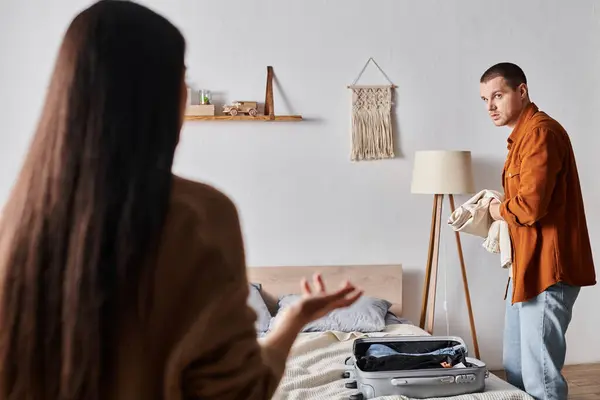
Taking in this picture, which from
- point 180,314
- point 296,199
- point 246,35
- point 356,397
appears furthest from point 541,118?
point 180,314

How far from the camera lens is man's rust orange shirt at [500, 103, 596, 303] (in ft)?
7.74

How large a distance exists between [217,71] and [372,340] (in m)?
1.80

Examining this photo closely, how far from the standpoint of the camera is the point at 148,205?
75cm

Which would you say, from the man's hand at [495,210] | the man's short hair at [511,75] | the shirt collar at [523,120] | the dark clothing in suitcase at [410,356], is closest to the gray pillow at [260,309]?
the dark clothing in suitcase at [410,356]

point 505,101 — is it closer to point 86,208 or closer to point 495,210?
point 495,210

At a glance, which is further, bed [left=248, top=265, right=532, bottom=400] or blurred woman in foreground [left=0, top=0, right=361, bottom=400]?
bed [left=248, top=265, right=532, bottom=400]

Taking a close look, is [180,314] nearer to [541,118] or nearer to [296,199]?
[541,118]

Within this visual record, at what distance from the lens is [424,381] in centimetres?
226

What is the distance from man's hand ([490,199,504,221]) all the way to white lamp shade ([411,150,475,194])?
616 mm

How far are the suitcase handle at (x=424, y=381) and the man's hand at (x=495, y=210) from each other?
28.8 inches

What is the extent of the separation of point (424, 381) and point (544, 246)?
69cm

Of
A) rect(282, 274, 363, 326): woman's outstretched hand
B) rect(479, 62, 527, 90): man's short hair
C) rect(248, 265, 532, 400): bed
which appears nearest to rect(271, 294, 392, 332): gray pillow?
rect(248, 265, 532, 400): bed

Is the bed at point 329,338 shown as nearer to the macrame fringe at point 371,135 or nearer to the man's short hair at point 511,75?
the macrame fringe at point 371,135

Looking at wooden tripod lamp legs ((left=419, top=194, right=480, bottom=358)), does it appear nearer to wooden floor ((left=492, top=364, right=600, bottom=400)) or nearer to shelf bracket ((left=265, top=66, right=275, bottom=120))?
wooden floor ((left=492, top=364, right=600, bottom=400))
